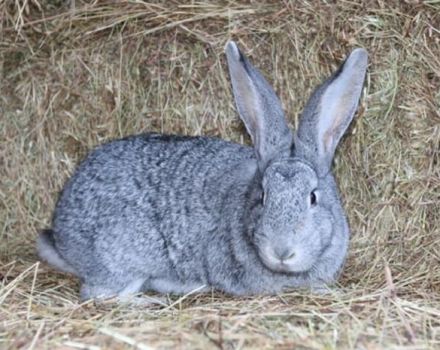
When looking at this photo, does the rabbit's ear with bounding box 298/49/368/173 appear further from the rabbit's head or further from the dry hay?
the dry hay

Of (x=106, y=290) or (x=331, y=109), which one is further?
(x=106, y=290)

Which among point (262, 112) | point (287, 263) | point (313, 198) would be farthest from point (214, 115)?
point (287, 263)

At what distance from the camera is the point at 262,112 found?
4.90m

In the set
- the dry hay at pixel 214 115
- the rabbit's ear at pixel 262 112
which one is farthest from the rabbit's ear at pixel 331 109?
the dry hay at pixel 214 115

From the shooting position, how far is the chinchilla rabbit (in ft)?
15.1

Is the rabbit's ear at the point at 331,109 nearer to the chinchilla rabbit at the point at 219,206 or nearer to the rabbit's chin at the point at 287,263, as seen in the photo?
the chinchilla rabbit at the point at 219,206

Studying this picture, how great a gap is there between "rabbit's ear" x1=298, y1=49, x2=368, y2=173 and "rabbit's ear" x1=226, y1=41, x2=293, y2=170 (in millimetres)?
116

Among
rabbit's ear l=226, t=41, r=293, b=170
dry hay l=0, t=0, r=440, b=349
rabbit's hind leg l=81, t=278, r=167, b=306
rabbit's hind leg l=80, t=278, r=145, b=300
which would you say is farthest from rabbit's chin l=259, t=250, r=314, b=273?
rabbit's hind leg l=80, t=278, r=145, b=300

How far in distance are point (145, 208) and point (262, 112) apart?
3.02 feet

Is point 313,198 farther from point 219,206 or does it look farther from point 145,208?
point 145,208

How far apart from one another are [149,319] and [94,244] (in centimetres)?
87

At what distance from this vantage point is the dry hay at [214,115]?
181 inches

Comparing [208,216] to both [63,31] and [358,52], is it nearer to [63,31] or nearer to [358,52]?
[358,52]

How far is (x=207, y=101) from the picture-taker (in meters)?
5.88
